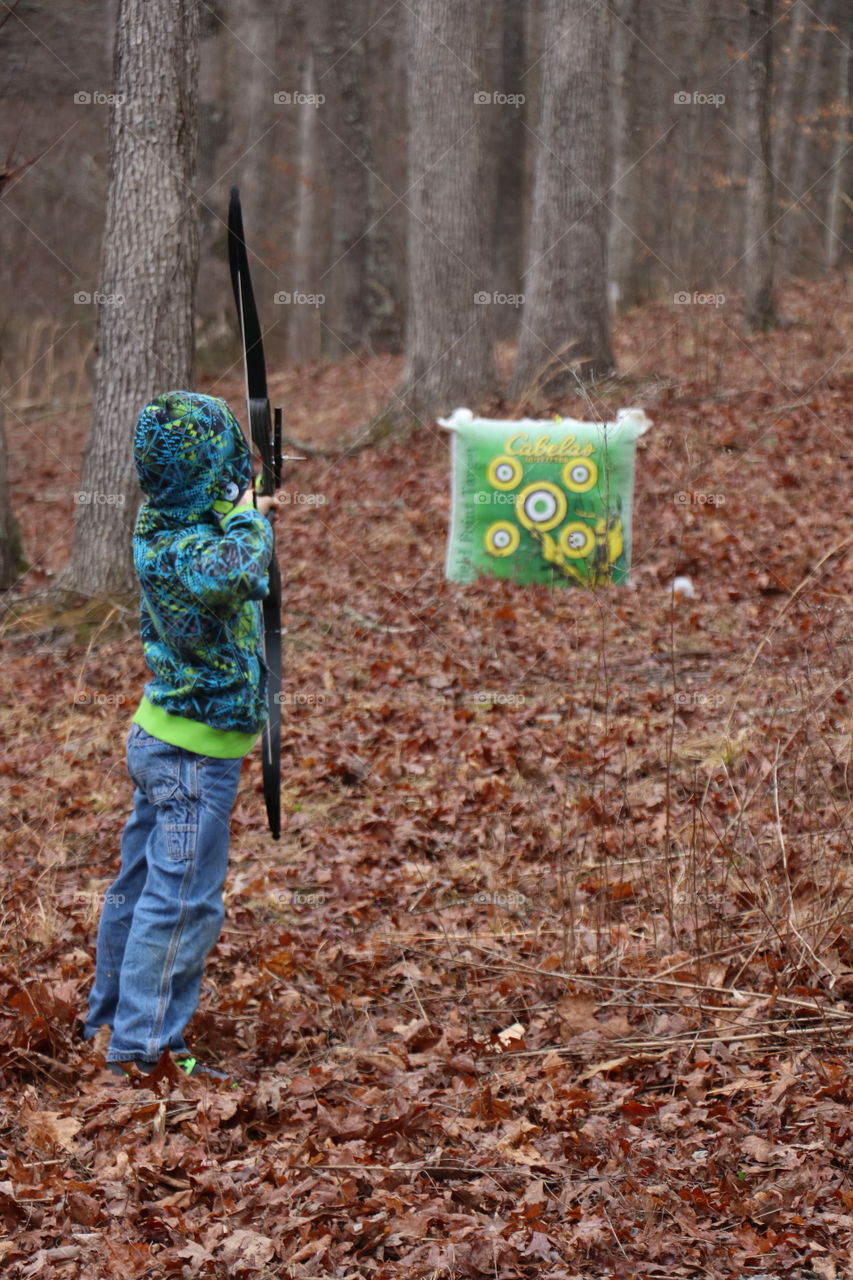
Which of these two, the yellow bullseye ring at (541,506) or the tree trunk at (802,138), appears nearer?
the yellow bullseye ring at (541,506)

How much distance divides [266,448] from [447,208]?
8.21 meters

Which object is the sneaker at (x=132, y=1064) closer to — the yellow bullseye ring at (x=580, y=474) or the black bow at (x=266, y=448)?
the black bow at (x=266, y=448)

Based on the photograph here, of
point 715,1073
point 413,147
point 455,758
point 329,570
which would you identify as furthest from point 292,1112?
point 413,147

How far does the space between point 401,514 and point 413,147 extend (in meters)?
3.94

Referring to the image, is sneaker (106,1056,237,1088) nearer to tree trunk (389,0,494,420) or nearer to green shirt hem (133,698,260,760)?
green shirt hem (133,698,260,760)

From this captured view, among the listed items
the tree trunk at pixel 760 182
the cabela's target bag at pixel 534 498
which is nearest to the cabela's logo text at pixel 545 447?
the cabela's target bag at pixel 534 498

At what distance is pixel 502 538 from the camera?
8.16 meters

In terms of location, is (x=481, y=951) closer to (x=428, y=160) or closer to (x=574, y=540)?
(x=574, y=540)

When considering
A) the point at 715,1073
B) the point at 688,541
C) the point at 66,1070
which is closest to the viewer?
the point at 715,1073

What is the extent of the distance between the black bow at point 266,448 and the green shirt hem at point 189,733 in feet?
0.94

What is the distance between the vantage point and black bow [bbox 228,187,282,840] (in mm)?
3963

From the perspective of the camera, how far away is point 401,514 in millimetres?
9859

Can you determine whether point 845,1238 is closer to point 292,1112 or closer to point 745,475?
point 292,1112

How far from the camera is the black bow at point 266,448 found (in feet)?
13.0
